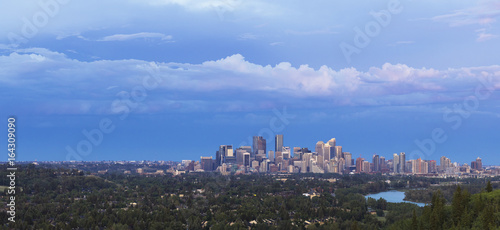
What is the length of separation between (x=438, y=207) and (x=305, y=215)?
1580 inches

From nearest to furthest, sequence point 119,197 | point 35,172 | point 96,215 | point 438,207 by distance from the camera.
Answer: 1. point 438,207
2. point 96,215
3. point 119,197
4. point 35,172

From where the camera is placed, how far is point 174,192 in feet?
563

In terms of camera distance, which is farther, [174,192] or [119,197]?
[174,192]

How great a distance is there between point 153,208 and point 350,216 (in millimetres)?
50860

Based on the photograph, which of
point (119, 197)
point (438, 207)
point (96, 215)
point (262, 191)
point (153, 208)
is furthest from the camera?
point (262, 191)

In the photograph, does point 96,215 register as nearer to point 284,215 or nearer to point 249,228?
point 249,228

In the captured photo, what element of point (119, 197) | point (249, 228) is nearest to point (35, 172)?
point (119, 197)

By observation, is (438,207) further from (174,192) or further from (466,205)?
(174,192)

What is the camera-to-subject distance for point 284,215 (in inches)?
4670

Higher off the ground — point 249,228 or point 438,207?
point 438,207

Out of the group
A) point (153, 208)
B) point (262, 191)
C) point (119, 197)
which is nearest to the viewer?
point (153, 208)

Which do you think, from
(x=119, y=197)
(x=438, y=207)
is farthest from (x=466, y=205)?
(x=119, y=197)

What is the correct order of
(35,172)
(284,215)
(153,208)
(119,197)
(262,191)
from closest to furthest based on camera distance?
(284,215), (153,208), (119,197), (35,172), (262,191)

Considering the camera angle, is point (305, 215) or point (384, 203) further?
point (384, 203)
